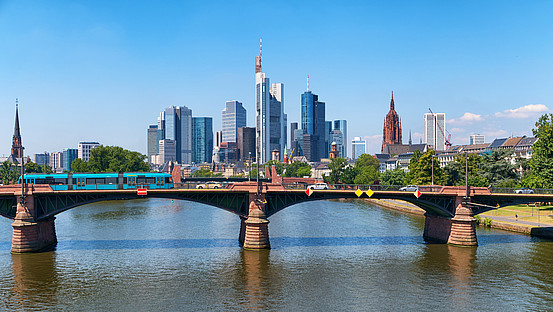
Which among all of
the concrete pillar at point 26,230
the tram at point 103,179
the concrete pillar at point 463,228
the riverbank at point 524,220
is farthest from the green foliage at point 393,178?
the concrete pillar at point 26,230

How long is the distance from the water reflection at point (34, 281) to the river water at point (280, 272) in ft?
0.36

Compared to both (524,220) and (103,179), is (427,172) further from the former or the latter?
(103,179)

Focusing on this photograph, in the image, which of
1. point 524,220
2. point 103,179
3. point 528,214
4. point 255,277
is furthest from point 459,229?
point 103,179

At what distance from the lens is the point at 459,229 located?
2926 inches

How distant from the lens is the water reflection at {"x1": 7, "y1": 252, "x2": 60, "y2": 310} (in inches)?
1842

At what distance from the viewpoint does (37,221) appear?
6938cm

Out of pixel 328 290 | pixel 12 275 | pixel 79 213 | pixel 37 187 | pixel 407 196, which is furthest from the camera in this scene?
pixel 79 213

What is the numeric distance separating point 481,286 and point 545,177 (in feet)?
180

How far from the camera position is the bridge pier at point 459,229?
242 feet

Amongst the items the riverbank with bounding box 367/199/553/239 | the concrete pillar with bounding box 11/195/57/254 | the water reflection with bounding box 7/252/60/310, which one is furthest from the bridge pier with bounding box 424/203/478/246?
the concrete pillar with bounding box 11/195/57/254

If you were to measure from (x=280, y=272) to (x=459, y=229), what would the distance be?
3279 cm

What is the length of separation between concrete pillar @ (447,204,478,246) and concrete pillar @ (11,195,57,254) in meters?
62.6

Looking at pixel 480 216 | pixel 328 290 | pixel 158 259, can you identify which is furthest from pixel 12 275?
pixel 480 216

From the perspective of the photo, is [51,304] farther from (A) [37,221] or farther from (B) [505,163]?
(B) [505,163]
